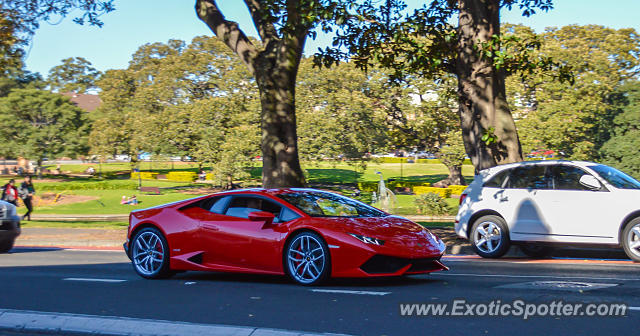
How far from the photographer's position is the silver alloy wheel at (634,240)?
1129cm

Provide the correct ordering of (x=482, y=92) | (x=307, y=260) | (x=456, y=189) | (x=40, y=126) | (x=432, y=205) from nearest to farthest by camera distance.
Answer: (x=307, y=260)
(x=482, y=92)
(x=432, y=205)
(x=456, y=189)
(x=40, y=126)

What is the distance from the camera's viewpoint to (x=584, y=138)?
46.4 metres

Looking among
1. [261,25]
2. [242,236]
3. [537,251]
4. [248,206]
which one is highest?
[261,25]

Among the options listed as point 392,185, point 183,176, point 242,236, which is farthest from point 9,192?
point 183,176

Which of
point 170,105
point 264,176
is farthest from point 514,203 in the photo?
point 170,105

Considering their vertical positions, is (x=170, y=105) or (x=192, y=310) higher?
(x=170, y=105)

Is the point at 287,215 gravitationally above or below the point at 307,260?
above

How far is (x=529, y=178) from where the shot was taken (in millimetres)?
12617

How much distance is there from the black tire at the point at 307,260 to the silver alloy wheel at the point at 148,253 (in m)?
2.10

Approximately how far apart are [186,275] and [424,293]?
4132 mm

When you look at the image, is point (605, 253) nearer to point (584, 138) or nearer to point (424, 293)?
point (424, 293)

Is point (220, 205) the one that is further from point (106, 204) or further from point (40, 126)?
point (40, 126)

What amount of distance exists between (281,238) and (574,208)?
5.62m

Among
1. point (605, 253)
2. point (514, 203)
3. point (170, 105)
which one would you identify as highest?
point (170, 105)
